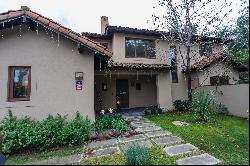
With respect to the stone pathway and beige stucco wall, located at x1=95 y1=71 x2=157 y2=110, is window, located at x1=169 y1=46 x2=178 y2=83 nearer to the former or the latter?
beige stucco wall, located at x1=95 y1=71 x2=157 y2=110

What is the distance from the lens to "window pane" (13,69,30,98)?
27.3 feet

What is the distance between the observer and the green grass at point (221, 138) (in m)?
5.31

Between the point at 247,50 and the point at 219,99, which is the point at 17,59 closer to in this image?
the point at 247,50

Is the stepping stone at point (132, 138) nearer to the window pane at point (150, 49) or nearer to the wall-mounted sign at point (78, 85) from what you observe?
the wall-mounted sign at point (78, 85)

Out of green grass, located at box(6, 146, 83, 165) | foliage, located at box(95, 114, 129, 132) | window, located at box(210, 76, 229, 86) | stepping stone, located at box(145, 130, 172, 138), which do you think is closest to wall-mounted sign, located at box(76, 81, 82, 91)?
foliage, located at box(95, 114, 129, 132)

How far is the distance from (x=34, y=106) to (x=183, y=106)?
9401mm

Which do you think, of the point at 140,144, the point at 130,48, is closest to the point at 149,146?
the point at 140,144

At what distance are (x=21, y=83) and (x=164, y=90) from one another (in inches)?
365

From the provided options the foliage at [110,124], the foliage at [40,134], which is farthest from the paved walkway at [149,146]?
the foliage at [110,124]

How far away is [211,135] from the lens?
7414 mm

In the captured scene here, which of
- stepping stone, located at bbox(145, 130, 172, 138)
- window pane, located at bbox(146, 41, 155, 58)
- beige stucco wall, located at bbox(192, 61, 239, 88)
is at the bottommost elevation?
stepping stone, located at bbox(145, 130, 172, 138)

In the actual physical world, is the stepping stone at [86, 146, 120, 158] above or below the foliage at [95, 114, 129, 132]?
below

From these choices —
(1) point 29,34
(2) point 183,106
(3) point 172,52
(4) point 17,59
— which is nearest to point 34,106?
(4) point 17,59

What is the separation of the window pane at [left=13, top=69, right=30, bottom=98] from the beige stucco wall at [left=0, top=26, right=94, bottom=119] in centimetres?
27
